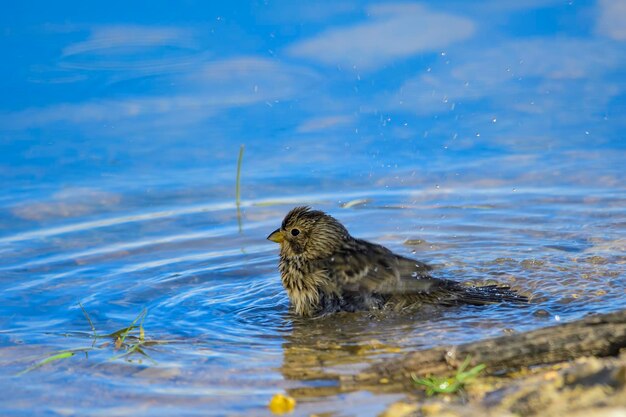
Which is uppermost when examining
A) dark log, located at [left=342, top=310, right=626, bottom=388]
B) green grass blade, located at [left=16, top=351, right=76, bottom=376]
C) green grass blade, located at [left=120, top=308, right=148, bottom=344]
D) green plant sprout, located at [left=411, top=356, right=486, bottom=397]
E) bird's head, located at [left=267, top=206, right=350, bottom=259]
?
bird's head, located at [left=267, top=206, right=350, bottom=259]

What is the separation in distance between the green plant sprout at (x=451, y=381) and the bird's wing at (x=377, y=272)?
2201mm

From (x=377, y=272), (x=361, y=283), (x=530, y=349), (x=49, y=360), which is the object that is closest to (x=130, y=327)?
(x=49, y=360)

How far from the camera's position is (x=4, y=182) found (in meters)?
9.84

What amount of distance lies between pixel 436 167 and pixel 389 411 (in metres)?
5.77

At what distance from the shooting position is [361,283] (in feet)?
22.5

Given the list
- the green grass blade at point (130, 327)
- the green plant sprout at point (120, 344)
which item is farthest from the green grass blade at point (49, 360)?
the green grass blade at point (130, 327)

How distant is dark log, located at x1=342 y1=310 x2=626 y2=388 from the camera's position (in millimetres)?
4684

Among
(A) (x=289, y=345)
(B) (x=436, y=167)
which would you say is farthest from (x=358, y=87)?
(A) (x=289, y=345)

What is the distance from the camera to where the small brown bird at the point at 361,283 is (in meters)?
6.80

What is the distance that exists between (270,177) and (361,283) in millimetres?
3195

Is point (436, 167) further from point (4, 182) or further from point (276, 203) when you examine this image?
point (4, 182)

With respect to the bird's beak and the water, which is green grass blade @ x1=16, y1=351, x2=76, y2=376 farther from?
the bird's beak

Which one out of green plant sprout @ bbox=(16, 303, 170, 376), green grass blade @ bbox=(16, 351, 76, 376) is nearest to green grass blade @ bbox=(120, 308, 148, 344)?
green plant sprout @ bbox=(16, 303, 170, 376)

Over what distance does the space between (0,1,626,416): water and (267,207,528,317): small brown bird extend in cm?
18
